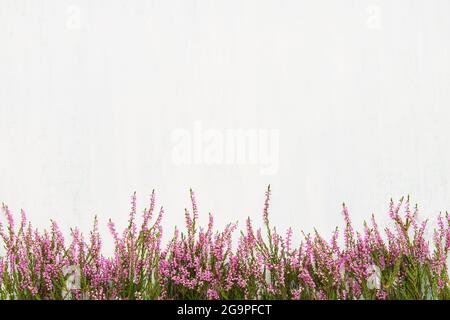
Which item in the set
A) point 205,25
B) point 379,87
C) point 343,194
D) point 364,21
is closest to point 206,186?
point 343,194

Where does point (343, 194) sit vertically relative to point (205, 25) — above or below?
below

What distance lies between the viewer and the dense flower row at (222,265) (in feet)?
10.0

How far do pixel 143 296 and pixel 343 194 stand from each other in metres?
1.55

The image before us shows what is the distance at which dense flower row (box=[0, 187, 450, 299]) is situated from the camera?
10.0ft

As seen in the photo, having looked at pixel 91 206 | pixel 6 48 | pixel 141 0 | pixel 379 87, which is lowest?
pixel 91 206

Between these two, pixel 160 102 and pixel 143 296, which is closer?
pixel 143 296

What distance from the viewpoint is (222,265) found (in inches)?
126

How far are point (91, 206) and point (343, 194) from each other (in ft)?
5.76

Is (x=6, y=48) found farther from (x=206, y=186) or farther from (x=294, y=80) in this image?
(x=294, y=80)

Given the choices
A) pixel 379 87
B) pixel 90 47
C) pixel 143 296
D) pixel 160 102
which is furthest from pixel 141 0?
pixel 143 296

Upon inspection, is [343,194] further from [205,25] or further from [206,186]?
[205,25]
